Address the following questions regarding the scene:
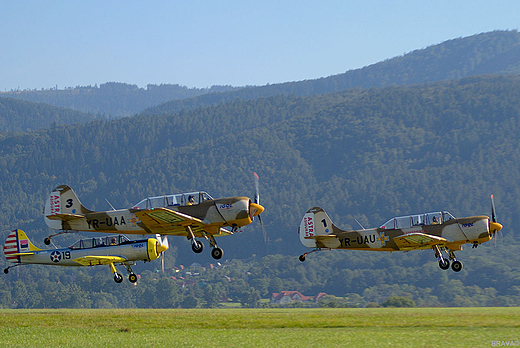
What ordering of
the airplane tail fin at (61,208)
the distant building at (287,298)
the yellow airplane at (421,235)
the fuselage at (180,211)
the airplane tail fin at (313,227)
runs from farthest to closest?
the distant building at (287,298) → the airplane tail fin at (313,227) → the yellow airplane at (421,235) → the airplane tail fin at (61,208) → the fuselage at (180,211)

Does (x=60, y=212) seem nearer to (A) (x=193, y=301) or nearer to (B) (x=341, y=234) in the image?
(B) (x=341, y=234)

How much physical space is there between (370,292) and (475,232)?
5548 inches

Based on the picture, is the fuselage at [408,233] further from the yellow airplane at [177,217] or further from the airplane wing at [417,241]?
the yellow airplane at [177,217]

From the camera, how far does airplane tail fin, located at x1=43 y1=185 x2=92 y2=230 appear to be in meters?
36.1

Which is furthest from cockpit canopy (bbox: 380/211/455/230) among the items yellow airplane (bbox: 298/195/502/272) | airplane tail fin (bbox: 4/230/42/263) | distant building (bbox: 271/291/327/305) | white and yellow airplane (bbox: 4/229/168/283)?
distant building (bbox: 271/291/327/305)

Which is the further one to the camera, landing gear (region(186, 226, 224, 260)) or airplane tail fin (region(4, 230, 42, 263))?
airplane tail fin (region(4, 230, 42, 263))

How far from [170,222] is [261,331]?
9138 millimetres

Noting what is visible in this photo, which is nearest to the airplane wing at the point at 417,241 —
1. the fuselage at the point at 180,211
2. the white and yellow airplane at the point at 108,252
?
the fuselage at the point at 180,211

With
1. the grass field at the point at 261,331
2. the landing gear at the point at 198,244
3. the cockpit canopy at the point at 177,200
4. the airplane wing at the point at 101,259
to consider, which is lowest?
the grass field at the point at 261,331

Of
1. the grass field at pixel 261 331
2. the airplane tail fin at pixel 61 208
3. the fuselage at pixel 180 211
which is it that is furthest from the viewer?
the airplane tail fin at pixel 61 208

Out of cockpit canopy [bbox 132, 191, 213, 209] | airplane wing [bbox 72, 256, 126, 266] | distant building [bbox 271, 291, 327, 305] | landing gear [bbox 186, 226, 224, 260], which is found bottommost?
distant building [bbox 271, 291, 327, 305]

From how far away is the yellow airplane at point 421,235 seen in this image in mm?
39469

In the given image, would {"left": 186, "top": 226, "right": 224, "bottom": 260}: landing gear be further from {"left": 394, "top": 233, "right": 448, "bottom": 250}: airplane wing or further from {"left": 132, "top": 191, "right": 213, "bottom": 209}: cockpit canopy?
{"left": 394, "top": 233, "right": 448, "bottom": 250}: airplane wing

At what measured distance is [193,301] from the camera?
144 m
